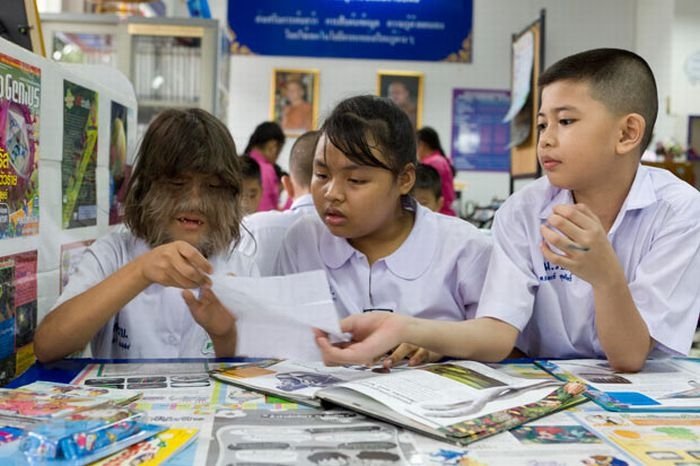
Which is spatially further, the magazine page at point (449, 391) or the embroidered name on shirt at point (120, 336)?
the embroidered name on shirt at point (120, 336)

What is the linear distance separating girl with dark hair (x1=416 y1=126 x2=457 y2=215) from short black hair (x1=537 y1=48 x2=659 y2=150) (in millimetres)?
3187

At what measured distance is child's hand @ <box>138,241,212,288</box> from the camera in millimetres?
1188

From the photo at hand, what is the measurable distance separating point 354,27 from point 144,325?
4964 mm

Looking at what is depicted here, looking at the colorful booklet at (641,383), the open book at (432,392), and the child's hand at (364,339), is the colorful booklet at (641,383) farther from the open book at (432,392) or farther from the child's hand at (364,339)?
the child's hand at (364,339)

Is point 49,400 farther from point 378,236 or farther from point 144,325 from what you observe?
point 378,236

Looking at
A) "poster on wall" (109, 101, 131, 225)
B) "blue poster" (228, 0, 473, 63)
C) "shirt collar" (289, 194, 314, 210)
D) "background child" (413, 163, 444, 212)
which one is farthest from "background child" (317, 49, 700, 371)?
"blue poster" (228, 0, 473, 63)

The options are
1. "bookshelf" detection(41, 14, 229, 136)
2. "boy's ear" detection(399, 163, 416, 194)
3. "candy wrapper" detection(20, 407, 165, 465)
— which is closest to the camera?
"candy wrapper" detection(20, 407, 165, 465)

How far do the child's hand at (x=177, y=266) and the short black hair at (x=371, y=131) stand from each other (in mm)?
475

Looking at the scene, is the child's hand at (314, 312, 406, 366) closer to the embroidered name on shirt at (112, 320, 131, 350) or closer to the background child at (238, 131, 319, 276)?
the embroidered name on shirt at (112, 320, 131, 350)

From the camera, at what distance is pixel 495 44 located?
7.54 m

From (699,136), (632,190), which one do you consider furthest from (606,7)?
(632,190)

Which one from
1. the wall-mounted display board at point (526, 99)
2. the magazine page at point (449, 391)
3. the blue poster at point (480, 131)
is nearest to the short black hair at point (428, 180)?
the wall-mounted display board at point (526, 99)

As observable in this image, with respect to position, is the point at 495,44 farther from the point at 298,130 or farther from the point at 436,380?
the point at 436,380

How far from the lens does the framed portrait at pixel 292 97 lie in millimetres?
7473
